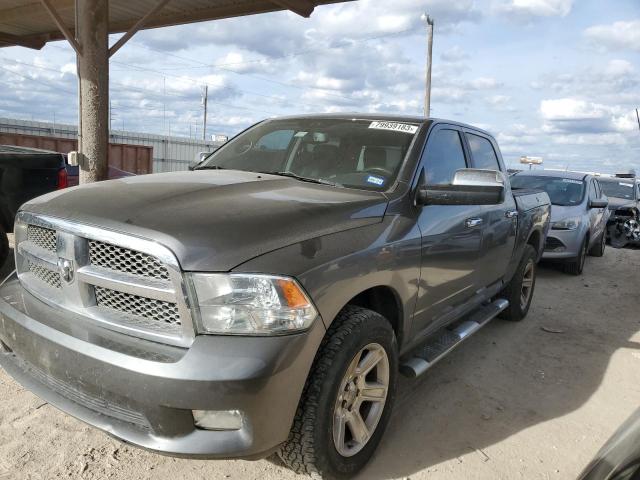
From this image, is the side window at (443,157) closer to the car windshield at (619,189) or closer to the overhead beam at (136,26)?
the overhead beam at (136,26)

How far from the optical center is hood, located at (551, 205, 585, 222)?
26.9 feet

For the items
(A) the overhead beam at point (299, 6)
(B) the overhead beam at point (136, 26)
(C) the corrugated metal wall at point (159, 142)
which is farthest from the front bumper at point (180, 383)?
(C) the corrugated metal wall at point (159, 142)

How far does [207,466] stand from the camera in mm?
2578

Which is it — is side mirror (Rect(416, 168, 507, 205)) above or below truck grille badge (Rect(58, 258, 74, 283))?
above

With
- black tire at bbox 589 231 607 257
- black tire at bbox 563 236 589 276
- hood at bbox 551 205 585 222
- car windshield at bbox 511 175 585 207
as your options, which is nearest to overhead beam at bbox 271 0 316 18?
car windshield at bbox 511 175 585 207

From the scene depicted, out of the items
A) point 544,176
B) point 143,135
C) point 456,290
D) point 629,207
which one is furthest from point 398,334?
point 143,135

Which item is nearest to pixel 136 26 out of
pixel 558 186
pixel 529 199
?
pixel 529 199

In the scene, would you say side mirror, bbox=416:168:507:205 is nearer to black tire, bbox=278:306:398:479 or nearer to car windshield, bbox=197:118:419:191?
car windshield, bbox=197:118:419:191

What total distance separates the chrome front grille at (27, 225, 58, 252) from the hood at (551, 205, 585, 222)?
24.9 feet

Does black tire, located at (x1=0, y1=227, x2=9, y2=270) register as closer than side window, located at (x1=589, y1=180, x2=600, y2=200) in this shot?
Yes

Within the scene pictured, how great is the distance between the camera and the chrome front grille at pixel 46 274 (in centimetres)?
234

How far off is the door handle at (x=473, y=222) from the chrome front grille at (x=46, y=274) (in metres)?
2.47

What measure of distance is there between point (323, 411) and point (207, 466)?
79cm

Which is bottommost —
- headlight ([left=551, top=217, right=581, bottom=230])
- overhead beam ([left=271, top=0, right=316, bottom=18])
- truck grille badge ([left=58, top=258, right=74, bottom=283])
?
headlight ([left=551, top=217, right=581, bottom=230])
